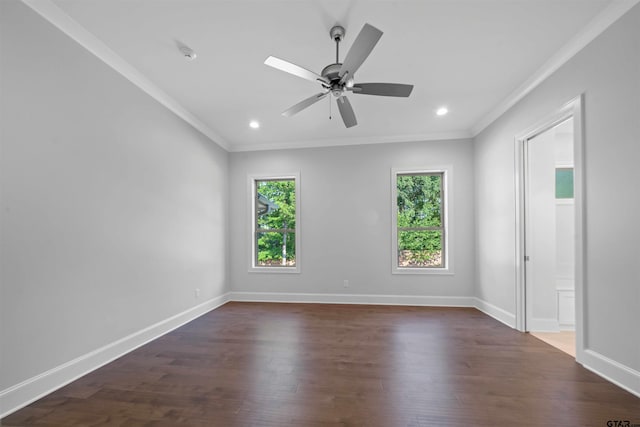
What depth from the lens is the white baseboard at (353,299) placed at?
172 inches

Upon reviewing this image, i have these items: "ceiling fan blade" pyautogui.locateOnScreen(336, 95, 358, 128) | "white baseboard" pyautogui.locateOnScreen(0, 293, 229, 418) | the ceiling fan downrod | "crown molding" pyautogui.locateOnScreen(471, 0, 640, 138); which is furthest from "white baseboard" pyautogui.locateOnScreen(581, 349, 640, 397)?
"white baseboard" pyautogui.locateOnScreen(0, 293, 229, 418)

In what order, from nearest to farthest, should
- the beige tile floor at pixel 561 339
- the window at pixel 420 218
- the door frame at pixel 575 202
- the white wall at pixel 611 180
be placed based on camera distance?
1. the white wall at pixel 611 180
2. the door frame at pixel 575 202
3. the beige tile floor at pixel 561 339
4. the window at pixel 420 218

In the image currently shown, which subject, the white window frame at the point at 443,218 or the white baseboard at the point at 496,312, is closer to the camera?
the white baseboard at the point at 496,312

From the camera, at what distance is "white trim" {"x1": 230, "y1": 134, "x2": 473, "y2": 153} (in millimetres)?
4453

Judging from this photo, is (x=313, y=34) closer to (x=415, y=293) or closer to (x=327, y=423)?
(x=327, y=423)

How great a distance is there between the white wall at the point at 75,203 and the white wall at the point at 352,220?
156 centimetres

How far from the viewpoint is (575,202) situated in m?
2.39

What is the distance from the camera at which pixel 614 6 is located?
1.94 m

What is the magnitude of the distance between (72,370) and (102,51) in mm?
2679

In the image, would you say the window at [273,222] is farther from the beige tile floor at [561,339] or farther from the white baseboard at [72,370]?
the beige tile floor at [561,339]

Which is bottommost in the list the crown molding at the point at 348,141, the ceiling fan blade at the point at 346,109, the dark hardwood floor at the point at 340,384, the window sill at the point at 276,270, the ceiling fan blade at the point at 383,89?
the dark hardwood floor at the point at 340,384

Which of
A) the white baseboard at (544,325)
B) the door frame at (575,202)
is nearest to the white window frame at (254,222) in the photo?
the door frame at (575,202)

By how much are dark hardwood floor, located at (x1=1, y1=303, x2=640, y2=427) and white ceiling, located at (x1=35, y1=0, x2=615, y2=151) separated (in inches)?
108

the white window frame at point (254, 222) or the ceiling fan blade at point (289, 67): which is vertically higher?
the ceiling fan blade at point (289, 67)
